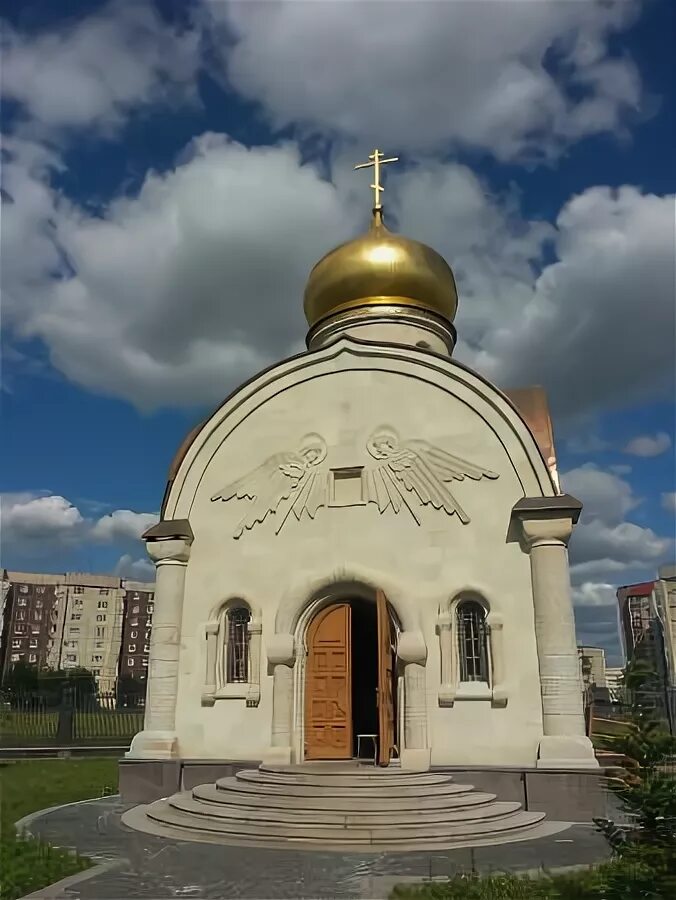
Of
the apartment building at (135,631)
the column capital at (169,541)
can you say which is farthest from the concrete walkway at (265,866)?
the apartment building at (135,631)

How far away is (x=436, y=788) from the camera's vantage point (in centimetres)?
879

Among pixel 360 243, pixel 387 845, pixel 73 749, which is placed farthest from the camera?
pixel 73 749

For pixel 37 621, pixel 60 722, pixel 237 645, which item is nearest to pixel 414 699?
pixel 237 645

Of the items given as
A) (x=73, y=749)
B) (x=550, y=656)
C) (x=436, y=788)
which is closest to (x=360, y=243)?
(x=550, y=656)

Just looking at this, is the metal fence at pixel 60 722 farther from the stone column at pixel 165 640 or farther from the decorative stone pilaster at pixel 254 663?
the decorative stone pilaster at pixel 254 663

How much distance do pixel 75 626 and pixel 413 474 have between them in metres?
49.1

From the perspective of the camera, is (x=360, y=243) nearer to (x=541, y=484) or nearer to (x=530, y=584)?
(x=541, y=484)

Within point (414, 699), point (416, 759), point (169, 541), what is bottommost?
point (416, 759)

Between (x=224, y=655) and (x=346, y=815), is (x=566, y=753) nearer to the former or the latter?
(x=346, y=815)

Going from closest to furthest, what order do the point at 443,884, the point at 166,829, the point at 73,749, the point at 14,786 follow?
the point at 443,884 < the point at 166,829 < the point at 14,786 < the point at 73,749

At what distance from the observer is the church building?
1009cm

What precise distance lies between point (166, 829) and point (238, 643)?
11.0 feet

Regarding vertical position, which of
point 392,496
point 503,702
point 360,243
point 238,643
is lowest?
point 503,702

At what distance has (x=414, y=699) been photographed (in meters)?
10.2
